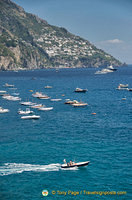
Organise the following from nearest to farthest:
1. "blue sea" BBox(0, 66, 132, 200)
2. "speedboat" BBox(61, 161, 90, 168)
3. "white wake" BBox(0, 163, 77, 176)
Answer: "blue sea" BBox(0, 66, 132, 200), "white wake" BBox(0, 163, 77, 176), "speedboat" BBox(61, 161, 90, 168)

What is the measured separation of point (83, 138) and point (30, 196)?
34108mm

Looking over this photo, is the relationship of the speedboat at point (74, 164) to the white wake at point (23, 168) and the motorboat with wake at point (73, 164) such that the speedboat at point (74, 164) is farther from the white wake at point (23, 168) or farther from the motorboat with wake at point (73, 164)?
the white wake at point (23, 168)

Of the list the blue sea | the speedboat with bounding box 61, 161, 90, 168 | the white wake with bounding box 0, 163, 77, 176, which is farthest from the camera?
the speedboat with bounding box 61, 161, 90, 168

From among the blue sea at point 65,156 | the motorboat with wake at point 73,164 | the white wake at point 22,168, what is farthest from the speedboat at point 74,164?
the white wake at point 22,168

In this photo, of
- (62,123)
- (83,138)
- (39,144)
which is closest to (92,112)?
(62,123)

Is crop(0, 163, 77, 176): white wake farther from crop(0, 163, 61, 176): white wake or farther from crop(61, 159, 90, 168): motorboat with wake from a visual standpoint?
crop(61, 159, 90, 168): motorboat with wake

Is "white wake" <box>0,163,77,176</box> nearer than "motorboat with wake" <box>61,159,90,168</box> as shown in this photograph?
Yes

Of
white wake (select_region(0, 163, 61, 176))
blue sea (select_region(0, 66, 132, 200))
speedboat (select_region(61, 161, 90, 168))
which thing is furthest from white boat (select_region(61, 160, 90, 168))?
white wake (select_region(0, 163, 61, 176))

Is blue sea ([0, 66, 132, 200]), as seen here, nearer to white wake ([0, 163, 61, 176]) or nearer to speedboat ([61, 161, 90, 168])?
white wake ([0, 163, 61, 176])

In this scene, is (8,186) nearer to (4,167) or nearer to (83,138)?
(4,167)

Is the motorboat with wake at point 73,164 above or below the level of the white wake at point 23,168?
above

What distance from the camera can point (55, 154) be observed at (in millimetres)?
67188

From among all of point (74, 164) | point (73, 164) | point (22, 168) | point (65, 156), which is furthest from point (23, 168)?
point (65, 156)

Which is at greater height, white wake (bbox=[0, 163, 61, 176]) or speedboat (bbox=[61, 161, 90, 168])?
speedboat (bbox=[61, 161, 90, 168])
